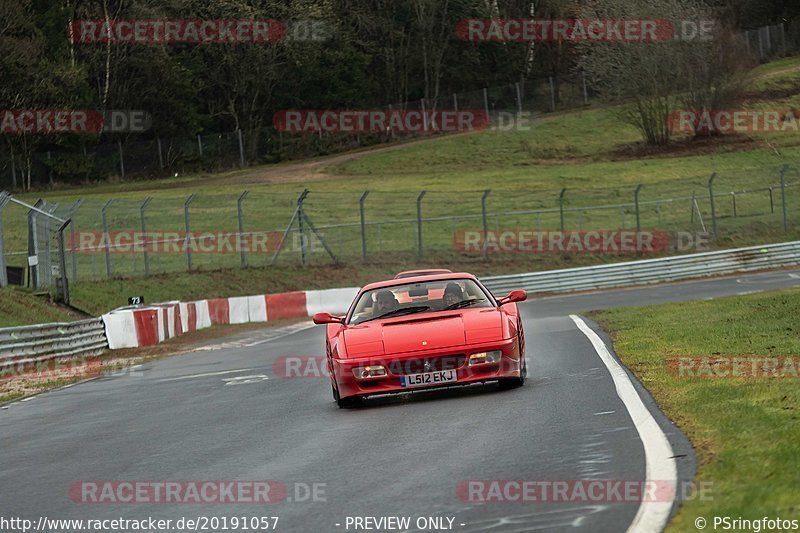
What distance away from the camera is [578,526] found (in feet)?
20.0

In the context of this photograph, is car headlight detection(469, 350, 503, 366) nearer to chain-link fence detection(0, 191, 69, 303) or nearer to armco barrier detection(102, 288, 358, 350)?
armco barrier detection(102, 288, 358, 350)

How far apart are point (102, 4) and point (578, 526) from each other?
66079mm

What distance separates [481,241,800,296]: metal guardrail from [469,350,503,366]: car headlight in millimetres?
27194

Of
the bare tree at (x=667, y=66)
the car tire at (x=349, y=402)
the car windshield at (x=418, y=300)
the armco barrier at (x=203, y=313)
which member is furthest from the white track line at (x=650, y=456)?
the bare tree at (x=667, y=66)

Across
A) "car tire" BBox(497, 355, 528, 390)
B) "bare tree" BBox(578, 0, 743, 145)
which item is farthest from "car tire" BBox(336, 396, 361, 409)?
"bare tree" BBox(578, 0, 743, 145)

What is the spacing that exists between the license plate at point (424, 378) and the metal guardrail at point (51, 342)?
11.1m

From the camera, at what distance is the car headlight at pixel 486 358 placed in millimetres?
11945

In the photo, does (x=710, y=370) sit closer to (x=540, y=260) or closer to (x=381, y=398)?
(x=381, y=398)

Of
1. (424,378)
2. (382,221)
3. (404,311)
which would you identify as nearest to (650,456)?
(424,378)

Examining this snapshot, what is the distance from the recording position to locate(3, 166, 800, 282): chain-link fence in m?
41.9

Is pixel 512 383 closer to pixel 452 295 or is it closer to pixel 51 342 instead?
pixel 452 295

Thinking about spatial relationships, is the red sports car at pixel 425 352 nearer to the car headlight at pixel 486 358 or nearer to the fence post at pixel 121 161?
the car headlight at pixel 486 358

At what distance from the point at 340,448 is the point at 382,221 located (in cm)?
3821

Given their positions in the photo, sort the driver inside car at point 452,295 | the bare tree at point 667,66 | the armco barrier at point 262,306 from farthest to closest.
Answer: the bare tree at point 667,66, the armco barrier at point 262,306, the driver inside car at point 452,295
